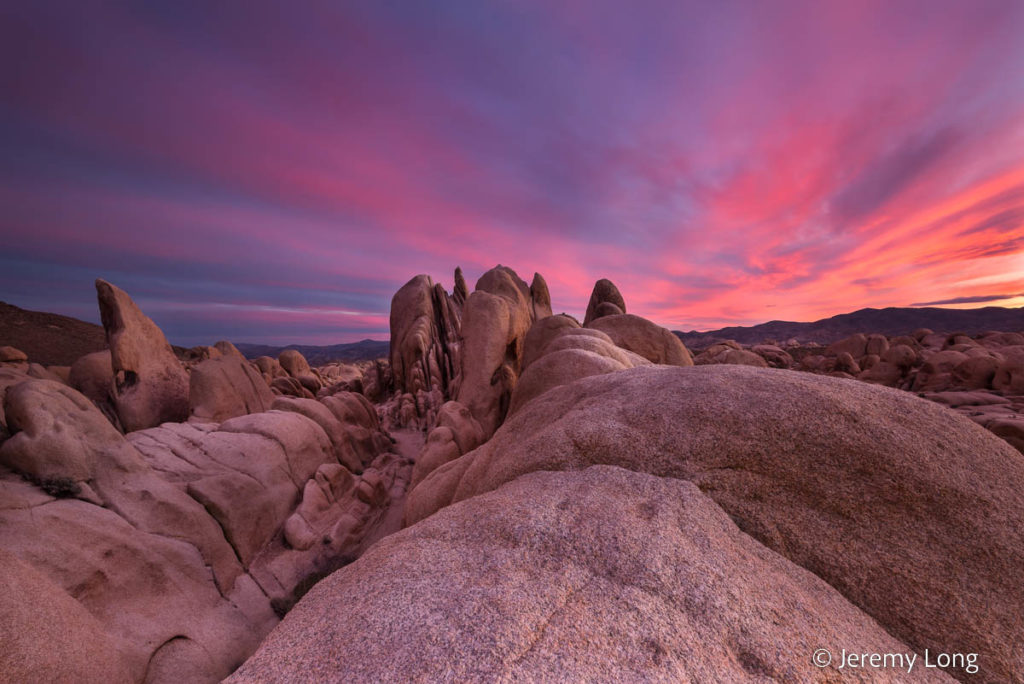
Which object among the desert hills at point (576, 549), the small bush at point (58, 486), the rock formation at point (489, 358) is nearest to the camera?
the desert hills at point (576, 549)

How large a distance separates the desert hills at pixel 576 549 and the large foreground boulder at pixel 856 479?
0.02 meters

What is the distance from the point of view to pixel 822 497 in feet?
10.8

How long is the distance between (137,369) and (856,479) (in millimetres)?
17564

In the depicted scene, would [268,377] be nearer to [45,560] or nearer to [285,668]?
[45,560]

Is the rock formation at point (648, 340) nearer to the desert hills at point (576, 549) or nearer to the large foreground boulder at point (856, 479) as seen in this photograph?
the desert hills at point (576, 549)

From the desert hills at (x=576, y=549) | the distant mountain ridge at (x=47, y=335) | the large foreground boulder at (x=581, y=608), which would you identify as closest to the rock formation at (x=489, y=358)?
the desert hills at (x=576, y=549)

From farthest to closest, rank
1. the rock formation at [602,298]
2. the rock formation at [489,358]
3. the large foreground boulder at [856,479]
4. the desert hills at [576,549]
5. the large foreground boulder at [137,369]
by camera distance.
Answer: the rock formation at [602,298] < the rock formation at [489,358] < the large foreground boulder at [137,369] < the large foreground boulder at [856,479] < the desert hills at [576,549]

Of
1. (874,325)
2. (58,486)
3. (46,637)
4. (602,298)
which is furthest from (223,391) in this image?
(874,325)

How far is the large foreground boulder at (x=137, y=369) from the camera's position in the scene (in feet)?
35.3

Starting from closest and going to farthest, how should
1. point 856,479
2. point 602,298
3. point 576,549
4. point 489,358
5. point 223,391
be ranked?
point 576,549
point 856,479
point 223,391
point 489,358
point 602,298

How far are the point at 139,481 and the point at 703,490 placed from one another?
10701mm

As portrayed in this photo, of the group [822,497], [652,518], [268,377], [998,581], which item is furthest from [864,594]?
[268,377]

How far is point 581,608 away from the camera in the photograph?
2281 mm

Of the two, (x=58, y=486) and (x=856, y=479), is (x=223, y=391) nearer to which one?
(x=58, y=486)
